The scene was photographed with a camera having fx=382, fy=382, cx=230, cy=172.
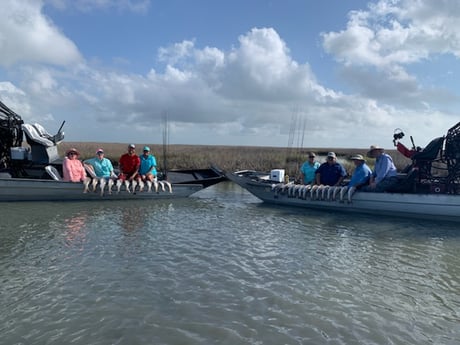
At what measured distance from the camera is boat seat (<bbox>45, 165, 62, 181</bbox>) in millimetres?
13914

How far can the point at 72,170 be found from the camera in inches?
538

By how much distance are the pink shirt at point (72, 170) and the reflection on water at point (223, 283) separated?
3.27 metres

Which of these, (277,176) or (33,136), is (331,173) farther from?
(33,136)

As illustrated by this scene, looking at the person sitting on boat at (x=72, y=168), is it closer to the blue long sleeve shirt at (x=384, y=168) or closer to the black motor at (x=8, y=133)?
the black motor at (x=8, y=133)

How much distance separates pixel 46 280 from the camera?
5.75m

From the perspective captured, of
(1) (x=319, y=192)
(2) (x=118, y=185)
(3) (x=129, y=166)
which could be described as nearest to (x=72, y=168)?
(2) (x=118, y=185)

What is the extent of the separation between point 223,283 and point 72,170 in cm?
977

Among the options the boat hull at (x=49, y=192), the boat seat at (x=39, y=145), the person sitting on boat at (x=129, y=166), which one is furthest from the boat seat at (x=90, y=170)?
the boat seat at (x=39, y=145)

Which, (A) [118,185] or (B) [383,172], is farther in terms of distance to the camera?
(A) [118,185]

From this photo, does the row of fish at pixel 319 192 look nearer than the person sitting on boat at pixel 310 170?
Yes

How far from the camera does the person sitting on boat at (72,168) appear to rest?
1351 cm

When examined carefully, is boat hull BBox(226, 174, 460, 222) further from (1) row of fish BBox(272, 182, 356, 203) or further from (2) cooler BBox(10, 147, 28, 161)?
(2) cooler BBox(10, 147, 28, 161)

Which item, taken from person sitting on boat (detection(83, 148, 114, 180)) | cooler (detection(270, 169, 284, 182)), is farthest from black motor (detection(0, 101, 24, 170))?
cooler (detection(270, 169, 284, 182))

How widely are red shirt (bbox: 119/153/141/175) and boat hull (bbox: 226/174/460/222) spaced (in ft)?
17.1
